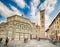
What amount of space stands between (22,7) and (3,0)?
784 mm

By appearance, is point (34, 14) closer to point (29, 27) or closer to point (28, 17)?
point (28, 17)

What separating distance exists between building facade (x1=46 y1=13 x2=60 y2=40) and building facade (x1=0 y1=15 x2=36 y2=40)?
819 millimetres

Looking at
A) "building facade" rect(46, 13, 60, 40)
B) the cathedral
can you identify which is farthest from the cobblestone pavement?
"building facade" rect(46, 13, 60, 40)

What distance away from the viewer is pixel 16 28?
3.67m

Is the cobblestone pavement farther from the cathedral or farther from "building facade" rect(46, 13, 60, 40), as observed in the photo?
"building facade" rect(46, 13, 60, 40)

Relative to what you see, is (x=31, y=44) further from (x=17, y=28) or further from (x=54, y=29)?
(x=54, y=29)

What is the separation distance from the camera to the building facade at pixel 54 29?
4203 mm

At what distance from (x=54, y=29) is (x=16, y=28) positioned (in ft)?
5.38

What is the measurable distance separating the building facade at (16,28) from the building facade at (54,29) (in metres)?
0.82

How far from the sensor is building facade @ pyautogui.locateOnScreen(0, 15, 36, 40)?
3.66 m

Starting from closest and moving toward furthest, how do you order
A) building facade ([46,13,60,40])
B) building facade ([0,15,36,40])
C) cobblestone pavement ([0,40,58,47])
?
building facade ([0,15,36,40]) → cobblestone pavement ([0,40,58,47]) → building facade ([46,13,60,40])

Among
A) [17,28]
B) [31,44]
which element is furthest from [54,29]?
[17,28]

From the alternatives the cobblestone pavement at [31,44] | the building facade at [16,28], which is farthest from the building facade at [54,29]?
the building facade at [16,28]

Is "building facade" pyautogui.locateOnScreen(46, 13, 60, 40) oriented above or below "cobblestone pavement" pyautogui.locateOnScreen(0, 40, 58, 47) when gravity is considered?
above
